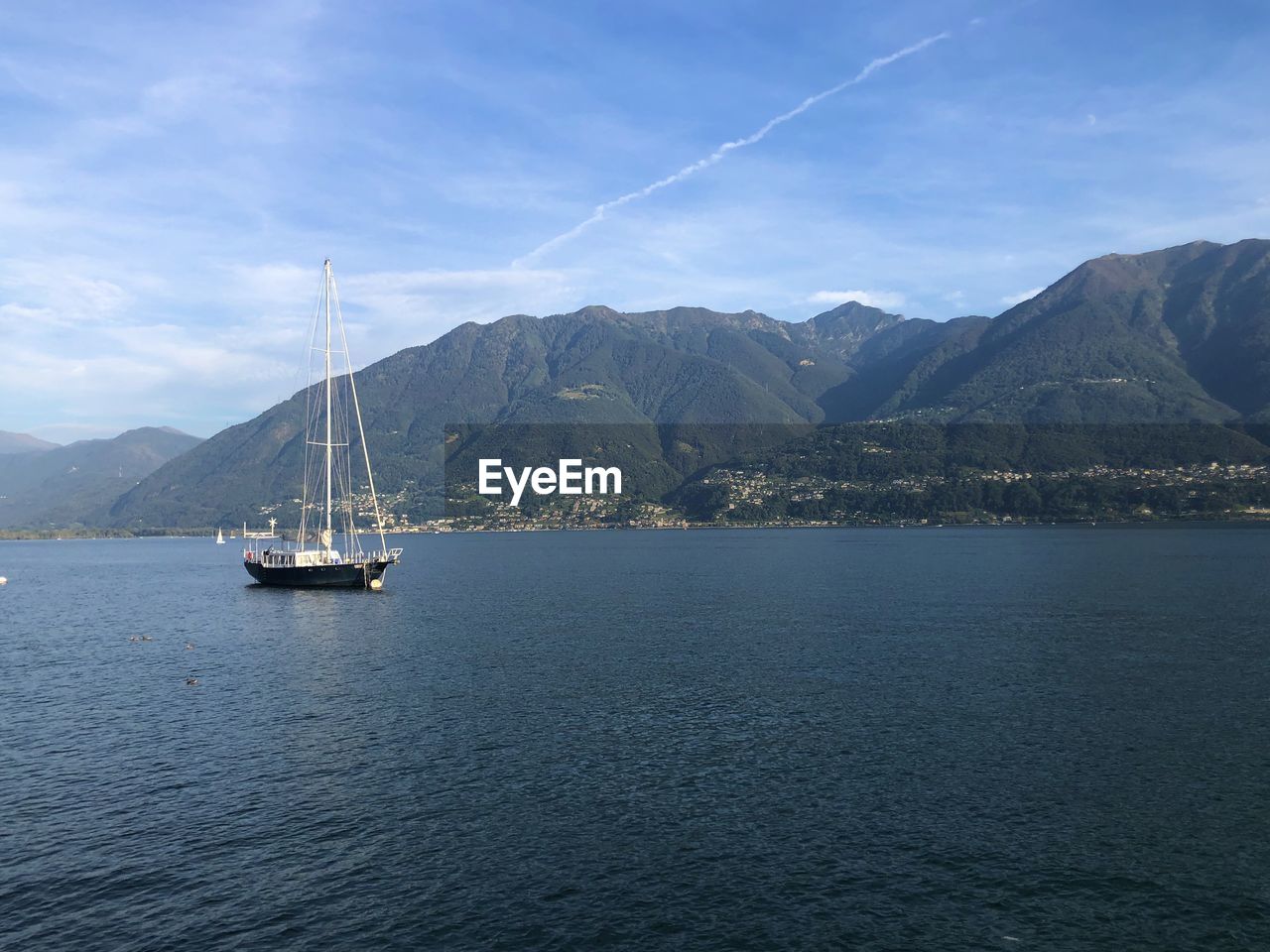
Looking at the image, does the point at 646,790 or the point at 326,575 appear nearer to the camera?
the point at 646,790

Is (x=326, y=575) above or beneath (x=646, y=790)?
above

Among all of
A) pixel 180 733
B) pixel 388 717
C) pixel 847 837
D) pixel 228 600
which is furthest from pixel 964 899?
pixel 228 600

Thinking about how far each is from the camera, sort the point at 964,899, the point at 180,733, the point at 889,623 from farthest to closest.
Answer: the point at 889,623
the point at 180,733
the point at 964,899

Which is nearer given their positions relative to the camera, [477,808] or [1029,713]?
[477,808]

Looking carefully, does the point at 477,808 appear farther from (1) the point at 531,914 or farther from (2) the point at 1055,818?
(2) the point at 1055,818
